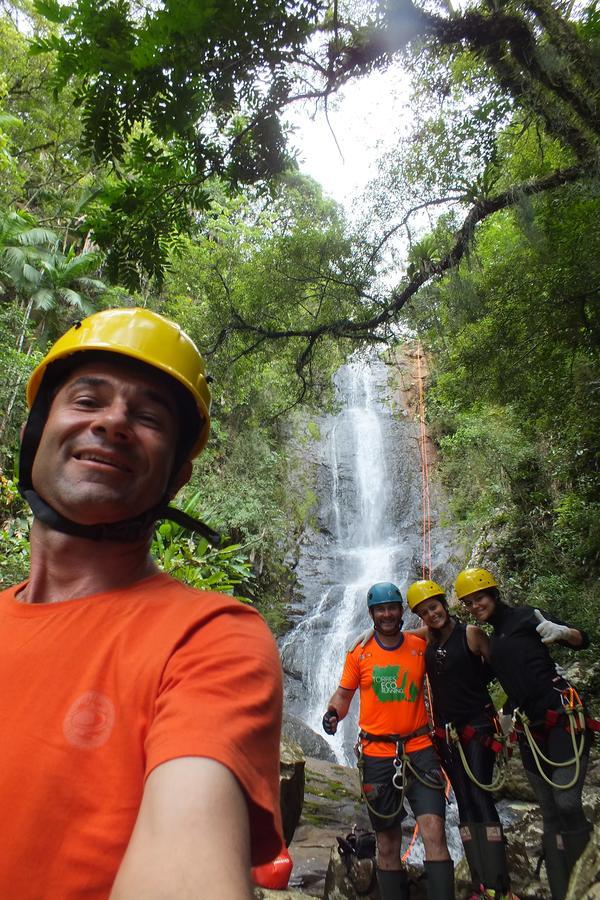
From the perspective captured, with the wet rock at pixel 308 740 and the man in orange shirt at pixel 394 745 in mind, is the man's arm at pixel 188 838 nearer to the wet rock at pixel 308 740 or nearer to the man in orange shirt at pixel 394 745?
the man in orange shirt at pixel 394 745

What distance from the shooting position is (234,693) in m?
0.84

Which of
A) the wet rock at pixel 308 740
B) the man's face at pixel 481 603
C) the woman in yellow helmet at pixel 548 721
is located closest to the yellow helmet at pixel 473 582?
the man's face at pixel 481 603

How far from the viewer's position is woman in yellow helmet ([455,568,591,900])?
11.3 feet

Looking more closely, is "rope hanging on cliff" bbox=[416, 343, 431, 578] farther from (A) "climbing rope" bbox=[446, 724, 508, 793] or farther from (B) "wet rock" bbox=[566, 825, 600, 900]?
(B) "wet rock" bbox=[566, 825, 600, 900]

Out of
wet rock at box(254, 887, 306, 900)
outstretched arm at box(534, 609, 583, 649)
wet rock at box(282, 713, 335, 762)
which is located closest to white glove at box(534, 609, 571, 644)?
outstretched arm at box(534, 609, 583, 649)

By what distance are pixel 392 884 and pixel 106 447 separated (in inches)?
156

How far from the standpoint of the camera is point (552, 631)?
12.1 feet

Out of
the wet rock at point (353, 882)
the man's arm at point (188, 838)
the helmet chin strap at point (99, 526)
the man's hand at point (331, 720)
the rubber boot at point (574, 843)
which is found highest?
the helmet chin strap at point (99, 526)

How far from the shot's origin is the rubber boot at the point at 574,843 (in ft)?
11.0

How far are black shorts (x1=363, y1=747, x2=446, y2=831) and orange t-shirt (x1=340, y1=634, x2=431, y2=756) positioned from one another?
77mm

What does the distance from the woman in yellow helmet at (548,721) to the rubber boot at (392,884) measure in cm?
96

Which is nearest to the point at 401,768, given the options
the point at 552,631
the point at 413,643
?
the point at 413,643

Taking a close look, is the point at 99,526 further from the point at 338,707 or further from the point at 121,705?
the point at 338,707

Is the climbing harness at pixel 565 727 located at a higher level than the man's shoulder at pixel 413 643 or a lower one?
lower
